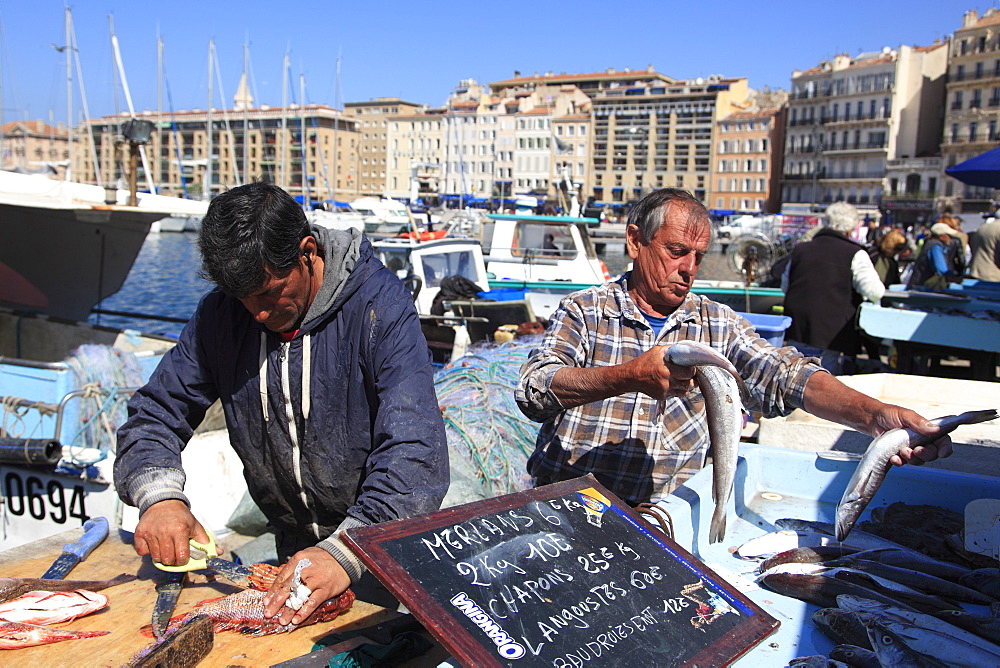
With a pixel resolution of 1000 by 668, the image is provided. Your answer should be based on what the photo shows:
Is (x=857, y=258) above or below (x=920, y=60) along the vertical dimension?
below

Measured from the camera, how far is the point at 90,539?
2.58m

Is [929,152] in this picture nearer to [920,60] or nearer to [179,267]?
[920,60]

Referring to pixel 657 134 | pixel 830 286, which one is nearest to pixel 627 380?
pixel 830 286

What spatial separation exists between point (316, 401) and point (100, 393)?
3875 mm

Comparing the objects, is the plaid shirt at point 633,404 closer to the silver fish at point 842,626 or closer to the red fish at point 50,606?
the silver fish at point 842,626

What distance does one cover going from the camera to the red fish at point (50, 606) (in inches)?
77.9

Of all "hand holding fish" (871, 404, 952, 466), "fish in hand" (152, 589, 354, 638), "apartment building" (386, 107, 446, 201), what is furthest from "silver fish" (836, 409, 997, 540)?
"apartment building" (386, 107, 446, 201)

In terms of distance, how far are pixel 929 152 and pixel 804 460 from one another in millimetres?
98106

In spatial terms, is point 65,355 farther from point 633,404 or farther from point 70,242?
point 633,404

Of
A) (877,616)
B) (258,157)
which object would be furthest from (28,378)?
(258,157)

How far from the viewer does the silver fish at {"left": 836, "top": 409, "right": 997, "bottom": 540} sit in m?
2.25

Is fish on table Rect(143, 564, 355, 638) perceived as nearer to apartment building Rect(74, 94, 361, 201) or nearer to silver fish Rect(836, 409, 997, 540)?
silver fish Rect(836, 409, 997, 540)

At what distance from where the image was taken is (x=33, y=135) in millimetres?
130000

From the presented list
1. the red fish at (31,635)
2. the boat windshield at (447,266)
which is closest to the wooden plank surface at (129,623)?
the red fish at (31,635)
